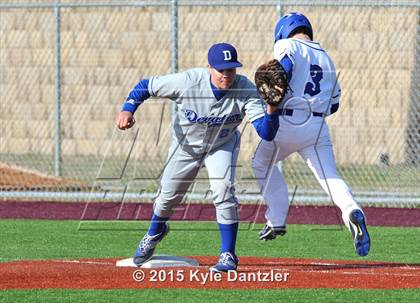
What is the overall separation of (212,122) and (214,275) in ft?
4.33

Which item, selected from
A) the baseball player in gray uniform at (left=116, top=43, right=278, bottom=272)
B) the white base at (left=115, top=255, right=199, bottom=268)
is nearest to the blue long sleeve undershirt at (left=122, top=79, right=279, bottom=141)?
the baseball player in gray uniform at (left=116, top=43, right=278, bottom=272)

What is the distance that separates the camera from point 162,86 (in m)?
9.95

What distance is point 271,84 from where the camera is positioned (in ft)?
29.7

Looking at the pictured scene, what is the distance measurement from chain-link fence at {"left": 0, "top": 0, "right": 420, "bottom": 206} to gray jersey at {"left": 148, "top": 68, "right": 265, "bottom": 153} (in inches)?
261

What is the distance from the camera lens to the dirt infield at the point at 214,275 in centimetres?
919

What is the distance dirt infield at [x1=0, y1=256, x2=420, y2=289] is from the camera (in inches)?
362

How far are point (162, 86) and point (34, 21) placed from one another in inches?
531

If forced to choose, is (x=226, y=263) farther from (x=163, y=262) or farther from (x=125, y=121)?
(x=125, y=121)

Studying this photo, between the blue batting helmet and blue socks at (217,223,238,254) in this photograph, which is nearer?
blue socks at (217,223,238,254)

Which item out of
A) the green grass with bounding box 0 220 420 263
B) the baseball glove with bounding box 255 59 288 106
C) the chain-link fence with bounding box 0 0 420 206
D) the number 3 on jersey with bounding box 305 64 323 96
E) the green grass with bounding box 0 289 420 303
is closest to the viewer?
the green grass with bounding box 0 289 420 303

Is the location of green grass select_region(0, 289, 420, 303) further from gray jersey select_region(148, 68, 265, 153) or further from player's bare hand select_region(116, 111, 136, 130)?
gray jersey select_region(148, 68, 265, 153)

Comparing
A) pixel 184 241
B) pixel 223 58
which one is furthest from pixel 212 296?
pixel 184 241

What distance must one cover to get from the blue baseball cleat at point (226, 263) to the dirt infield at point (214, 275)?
0.29ft

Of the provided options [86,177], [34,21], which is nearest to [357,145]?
[86,177]
